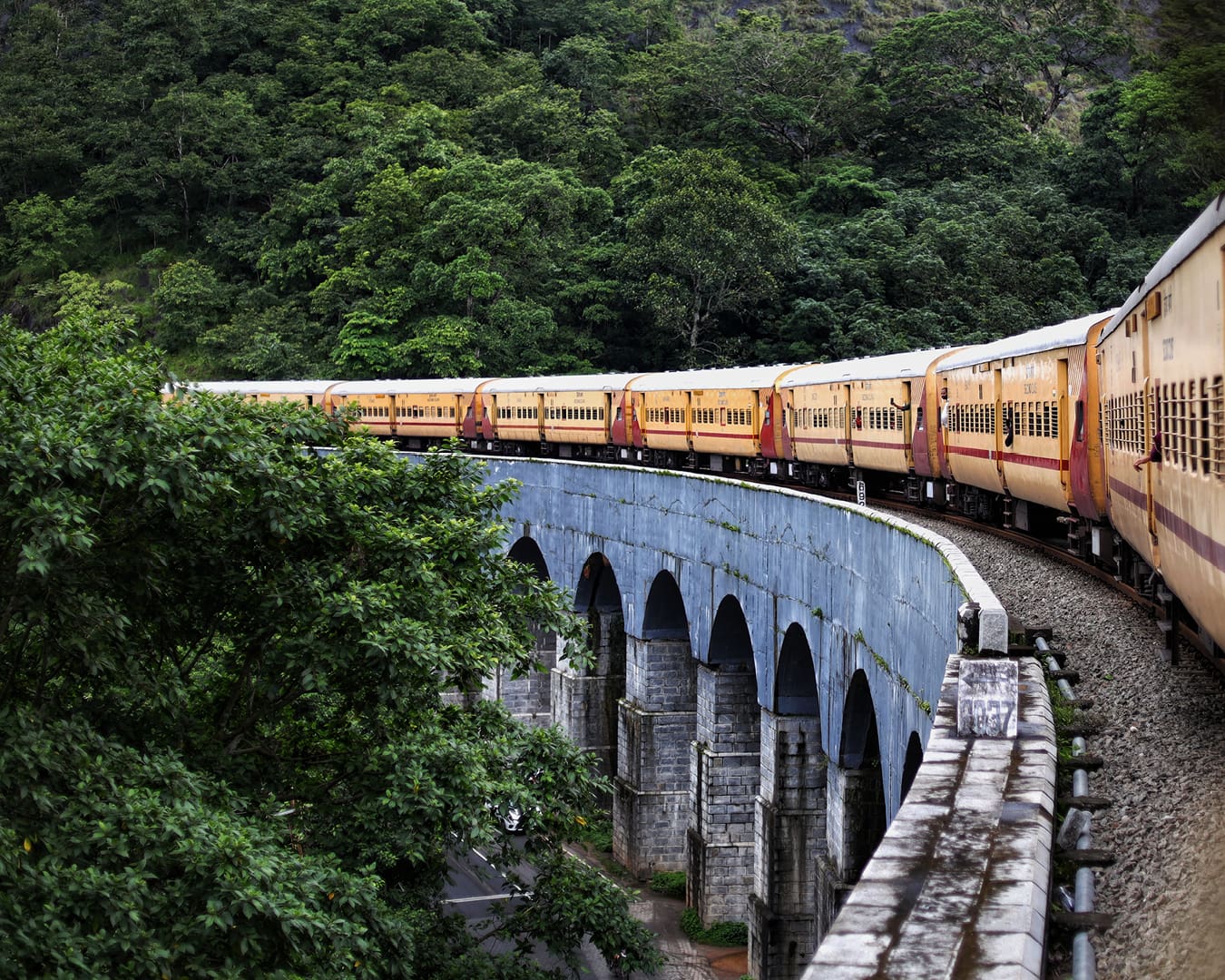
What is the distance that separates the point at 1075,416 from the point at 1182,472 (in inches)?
293

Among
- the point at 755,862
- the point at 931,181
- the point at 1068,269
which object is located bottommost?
the point at 755,862

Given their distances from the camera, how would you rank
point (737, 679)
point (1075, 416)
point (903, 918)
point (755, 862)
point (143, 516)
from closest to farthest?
point (903, 918) < point (143, 516) < point (1075, 416) < point (755, 862) < point (737, 679)

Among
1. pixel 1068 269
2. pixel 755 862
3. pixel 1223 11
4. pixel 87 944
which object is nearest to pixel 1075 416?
pixel 755 862

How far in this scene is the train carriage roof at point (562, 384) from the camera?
37969mm

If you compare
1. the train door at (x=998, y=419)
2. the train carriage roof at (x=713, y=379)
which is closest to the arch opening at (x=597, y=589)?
the train carriage roof at (x=713, y=379)

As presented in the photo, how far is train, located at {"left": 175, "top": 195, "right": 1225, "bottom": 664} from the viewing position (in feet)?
27.6

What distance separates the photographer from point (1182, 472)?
29.1 ft

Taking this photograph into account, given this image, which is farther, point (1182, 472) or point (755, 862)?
point (755, 862)

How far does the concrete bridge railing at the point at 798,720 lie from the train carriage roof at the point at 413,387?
10169 mm

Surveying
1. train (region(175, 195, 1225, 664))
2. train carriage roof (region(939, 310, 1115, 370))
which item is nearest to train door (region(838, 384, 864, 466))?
train (region(175, 195, 1225, 664))

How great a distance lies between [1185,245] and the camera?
841 centimetres

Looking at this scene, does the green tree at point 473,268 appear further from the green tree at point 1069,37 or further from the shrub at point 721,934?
the shrub at point 721,934

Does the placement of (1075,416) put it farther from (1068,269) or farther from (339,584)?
(1068,269)

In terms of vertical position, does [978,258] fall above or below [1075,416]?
above
